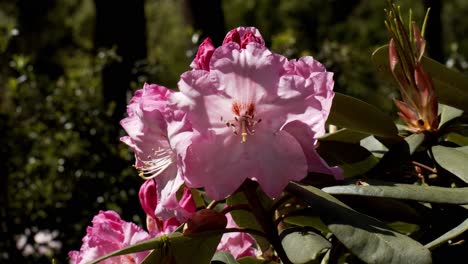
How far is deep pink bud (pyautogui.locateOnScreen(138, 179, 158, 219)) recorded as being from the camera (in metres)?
0.95

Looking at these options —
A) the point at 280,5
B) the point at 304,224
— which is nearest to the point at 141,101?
the point at 304,224

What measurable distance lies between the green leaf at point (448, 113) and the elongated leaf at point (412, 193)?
21 centimetres

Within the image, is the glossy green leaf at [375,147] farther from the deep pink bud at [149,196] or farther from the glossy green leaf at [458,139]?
the deep pink bud at [149,196]

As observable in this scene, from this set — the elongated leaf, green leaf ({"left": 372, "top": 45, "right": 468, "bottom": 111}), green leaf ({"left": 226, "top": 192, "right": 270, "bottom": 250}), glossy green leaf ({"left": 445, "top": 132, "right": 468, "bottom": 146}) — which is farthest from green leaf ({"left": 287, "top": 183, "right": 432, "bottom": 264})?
glossy green leaf ({"left": 445, "top": 132, "right": 468, "bottom": 146})

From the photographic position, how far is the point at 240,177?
0.82m

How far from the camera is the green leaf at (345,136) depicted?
0.95 metres

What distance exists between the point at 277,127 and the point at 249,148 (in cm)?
4

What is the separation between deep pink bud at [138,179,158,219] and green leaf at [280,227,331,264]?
0.15 meters

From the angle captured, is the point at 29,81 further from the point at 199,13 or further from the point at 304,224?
the point at 304,224

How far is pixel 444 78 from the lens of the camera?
1009 mm

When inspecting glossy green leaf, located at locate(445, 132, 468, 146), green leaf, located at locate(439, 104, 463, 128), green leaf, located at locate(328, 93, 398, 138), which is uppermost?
green leaf, located at locate(328, 93, 398, 138)

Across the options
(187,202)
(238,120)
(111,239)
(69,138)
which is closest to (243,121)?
(238,120)

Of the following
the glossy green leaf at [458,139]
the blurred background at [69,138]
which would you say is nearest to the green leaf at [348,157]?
the glossy green leaf at [458,139]

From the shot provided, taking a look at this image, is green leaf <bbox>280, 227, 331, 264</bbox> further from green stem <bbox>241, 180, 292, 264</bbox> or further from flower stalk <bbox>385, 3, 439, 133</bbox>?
flower stalk <bbox>385, 3, 439, 133</bbox>
